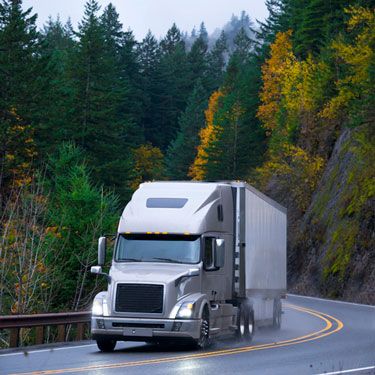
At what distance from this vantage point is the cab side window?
20856 mm

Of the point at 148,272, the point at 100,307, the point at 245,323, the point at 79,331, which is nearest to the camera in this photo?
the point at 100,307

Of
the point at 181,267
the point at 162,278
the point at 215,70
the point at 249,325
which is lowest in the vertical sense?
the point at 249,325

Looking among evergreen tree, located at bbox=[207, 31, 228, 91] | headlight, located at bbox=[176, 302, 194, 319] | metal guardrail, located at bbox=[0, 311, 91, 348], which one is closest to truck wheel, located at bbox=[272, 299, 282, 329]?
metal guardrail, located at bbox=[0, 311, 91, 348]

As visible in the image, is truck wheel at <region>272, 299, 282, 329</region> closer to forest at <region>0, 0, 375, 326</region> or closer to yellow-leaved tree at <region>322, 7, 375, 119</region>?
forest at <region>0, 0, 375, 326</region>

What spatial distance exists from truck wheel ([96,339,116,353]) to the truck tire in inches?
141

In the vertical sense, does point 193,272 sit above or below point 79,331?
above

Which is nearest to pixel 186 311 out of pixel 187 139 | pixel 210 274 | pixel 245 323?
pixel 210 274

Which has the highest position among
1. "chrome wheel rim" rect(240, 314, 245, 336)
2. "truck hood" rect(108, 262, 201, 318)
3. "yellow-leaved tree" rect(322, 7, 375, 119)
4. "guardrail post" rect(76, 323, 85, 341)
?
"yellow-leaved tree" rect(322, 7, 375, 119)

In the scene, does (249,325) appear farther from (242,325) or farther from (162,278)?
(162,278)

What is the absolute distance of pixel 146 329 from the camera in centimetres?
1953

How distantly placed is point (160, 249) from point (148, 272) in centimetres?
82

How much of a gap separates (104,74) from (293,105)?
15.5 m

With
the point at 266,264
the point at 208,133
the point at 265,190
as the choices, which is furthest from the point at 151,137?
the point at 266,264

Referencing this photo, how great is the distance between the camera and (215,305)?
839 inches
